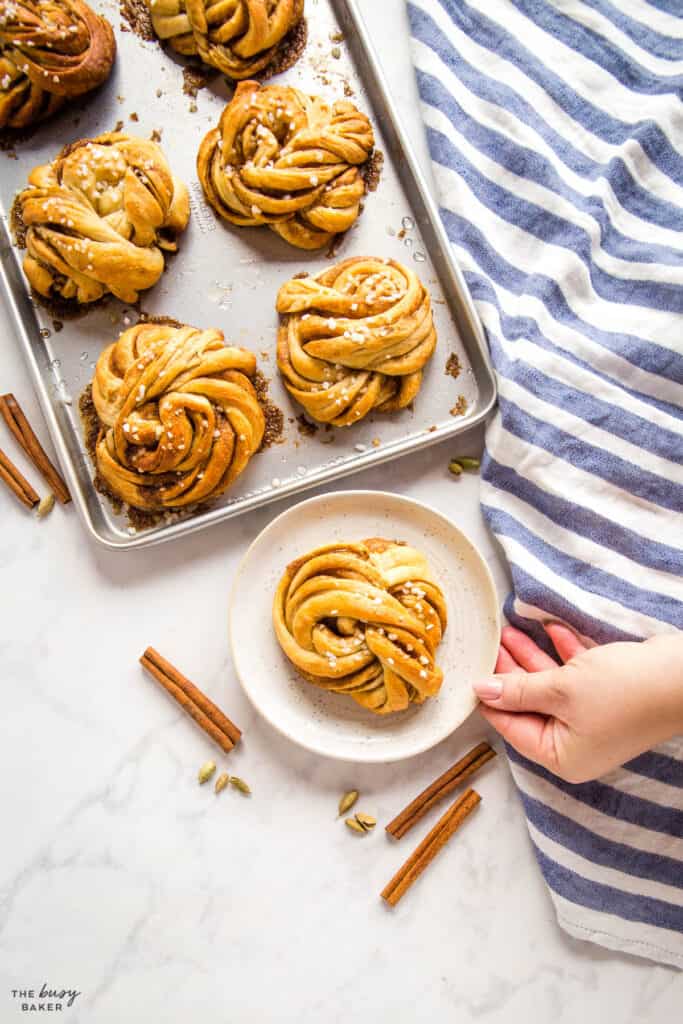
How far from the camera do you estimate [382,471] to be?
79.0 inches

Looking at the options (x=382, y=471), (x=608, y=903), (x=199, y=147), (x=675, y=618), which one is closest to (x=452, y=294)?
(x=382, y=471)

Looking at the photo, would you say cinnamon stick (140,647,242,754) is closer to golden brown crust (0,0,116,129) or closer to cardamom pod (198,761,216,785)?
cardamom pod (198,761,216,785)

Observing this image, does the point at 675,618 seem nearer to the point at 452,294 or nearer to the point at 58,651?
the point at 452,294

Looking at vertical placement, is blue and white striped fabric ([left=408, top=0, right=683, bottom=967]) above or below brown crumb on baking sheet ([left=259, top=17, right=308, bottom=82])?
below

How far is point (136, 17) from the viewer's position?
195 cm

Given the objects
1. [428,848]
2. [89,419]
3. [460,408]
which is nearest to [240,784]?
[428,848]

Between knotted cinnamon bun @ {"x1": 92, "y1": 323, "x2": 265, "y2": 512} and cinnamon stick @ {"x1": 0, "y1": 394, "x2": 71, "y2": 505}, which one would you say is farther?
cinnamon stick @ {"x1": 0, "y1": 394, "x2": 71, "y2": 505}

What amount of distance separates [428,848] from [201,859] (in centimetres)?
50

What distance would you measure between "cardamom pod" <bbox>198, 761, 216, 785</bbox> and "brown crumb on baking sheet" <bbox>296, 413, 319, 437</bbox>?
76 cm

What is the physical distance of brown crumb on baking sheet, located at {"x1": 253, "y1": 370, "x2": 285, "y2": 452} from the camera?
6.32 feet

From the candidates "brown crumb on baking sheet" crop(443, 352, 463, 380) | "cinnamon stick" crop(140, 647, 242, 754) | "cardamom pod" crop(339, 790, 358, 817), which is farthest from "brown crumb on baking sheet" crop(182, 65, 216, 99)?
"cardamom pod" crop(339, 790, 358, 817)

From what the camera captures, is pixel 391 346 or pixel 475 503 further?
pixel 475 503

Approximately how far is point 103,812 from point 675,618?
51.6 inches

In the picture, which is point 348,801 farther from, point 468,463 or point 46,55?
point 46,55
